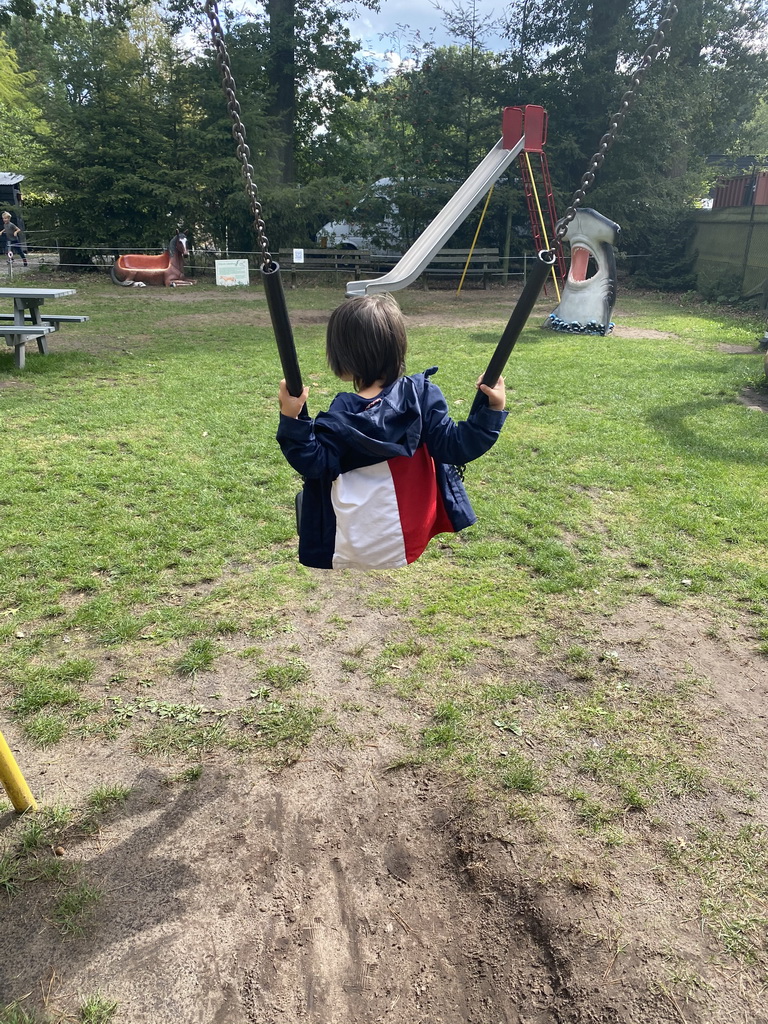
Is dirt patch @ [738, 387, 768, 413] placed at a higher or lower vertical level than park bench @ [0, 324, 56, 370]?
lower

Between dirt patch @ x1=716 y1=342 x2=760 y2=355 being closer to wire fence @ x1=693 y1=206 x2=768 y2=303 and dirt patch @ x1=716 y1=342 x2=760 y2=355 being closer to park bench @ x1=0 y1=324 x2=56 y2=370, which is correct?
wire fence @ x1=693 y1=206 x2=768 y2=303

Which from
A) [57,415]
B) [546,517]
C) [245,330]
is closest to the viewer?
[546,517]

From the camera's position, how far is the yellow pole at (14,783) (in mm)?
2342

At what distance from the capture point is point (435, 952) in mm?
2076

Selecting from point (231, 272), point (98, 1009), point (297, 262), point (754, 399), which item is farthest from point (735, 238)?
point (98, 1009)

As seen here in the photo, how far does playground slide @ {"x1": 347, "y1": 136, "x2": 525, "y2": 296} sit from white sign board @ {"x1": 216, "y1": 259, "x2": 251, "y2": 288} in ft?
17.5

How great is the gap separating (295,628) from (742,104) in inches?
1017

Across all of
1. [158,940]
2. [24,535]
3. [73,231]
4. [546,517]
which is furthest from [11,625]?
[73,231]

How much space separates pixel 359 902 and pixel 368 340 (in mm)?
1745

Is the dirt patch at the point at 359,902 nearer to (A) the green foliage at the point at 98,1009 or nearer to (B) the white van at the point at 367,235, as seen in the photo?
(A) the green foliage at the point at 98,1009

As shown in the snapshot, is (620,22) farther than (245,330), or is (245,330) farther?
(620,22)

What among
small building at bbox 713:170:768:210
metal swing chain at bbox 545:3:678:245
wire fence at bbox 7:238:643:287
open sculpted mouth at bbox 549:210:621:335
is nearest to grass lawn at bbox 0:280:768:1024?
metal swing chain at bbox 545:3:678:245

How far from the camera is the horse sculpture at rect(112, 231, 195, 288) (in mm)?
17953

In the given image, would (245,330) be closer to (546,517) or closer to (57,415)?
(57,415)
